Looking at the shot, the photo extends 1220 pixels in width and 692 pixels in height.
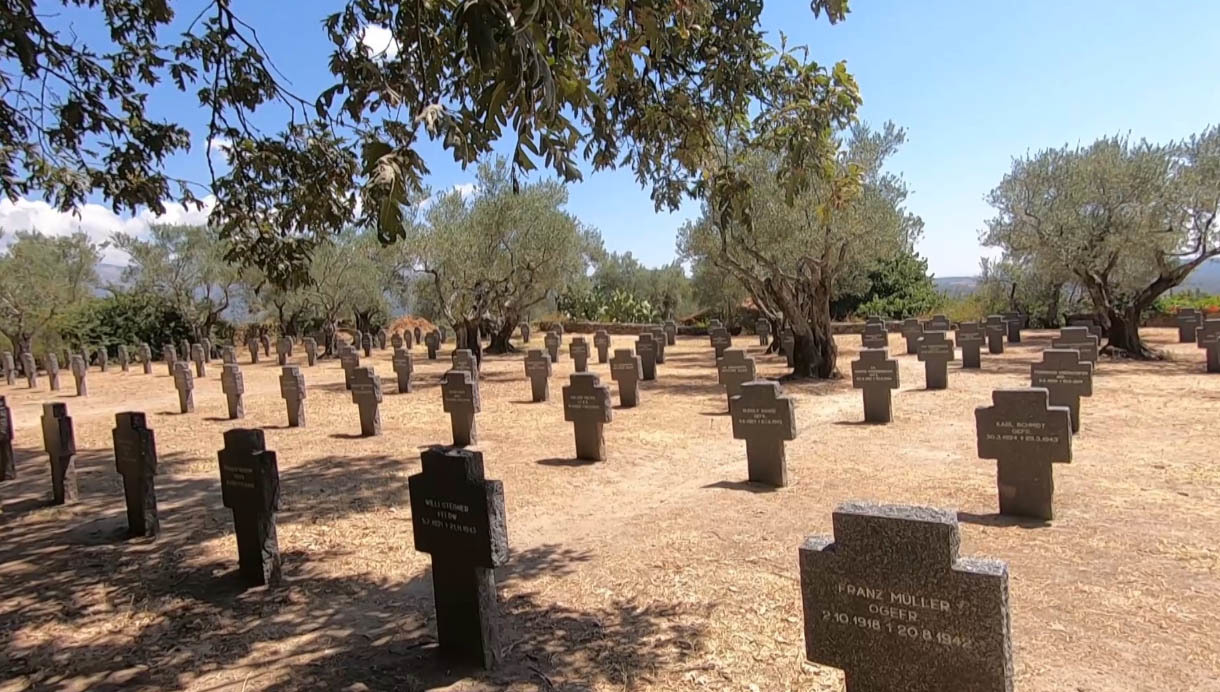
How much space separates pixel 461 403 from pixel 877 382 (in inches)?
246

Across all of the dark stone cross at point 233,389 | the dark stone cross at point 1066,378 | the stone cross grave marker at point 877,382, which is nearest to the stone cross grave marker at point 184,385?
the dark stone cross at point 233,389

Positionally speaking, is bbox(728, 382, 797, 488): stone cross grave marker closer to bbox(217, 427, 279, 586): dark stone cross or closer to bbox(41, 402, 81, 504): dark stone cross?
bbox(217, 427, 279, 586): dark stone cross

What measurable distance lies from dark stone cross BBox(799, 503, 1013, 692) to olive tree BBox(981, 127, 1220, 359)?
17.5m

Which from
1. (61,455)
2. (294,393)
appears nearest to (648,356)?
(294,393)

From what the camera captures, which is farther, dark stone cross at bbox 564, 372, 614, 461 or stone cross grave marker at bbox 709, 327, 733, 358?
stone cross grave marker at bbox 709, 327, 733, 358

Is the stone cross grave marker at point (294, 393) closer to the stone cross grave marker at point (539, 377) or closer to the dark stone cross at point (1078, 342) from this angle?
the stone cross grave marker at point (539, 377)

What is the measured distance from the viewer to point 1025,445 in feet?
19.0

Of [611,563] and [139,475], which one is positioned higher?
[139,475]

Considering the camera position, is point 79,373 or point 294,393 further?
point 79,373

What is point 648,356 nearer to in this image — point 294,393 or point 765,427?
point 294,393

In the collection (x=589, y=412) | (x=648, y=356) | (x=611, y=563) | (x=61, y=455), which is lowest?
(x=611, y=563)

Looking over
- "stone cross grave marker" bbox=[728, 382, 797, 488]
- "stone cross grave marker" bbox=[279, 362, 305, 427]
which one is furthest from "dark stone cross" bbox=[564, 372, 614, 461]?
"stone cross grave marker" bbox=[279, 362, 305, 427]

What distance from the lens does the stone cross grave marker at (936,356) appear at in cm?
1346

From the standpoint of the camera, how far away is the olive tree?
1628 cm
